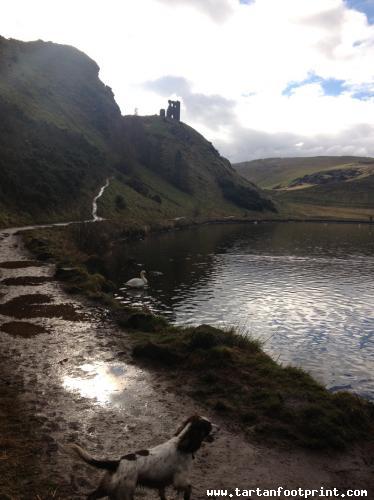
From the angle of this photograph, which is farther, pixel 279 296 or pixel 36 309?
pixel 279 296

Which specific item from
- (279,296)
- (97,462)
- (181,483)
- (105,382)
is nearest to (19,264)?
(105,382)

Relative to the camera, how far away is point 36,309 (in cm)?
2406

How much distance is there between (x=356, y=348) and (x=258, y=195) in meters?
160

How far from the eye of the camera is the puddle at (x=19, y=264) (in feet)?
114

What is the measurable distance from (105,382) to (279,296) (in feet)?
89.3

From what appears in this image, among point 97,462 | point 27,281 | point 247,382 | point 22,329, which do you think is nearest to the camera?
point 97,462

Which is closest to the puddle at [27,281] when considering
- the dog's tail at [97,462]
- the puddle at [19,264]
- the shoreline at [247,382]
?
the puddle at [19,264]

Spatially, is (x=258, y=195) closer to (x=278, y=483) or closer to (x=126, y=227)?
(x=126, y=227)

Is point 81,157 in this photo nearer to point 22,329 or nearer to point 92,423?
point 22,329

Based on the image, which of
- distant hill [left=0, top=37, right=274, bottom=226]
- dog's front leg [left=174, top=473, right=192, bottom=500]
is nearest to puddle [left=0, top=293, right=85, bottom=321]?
dog's front leg [left=174, top=473, right=192, bottom=500]

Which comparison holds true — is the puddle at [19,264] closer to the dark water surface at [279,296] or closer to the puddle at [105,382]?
the dark water surface at [279,296]

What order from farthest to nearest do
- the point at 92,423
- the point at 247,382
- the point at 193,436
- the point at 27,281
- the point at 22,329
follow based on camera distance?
the point at 27,281, the point at 22,329, the point at 247,382, the point at 92,423, the point at 193,436

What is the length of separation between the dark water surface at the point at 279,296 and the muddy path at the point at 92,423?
9468 millimetres

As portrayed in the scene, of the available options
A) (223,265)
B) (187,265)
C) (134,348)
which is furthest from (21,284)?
(223,265)
